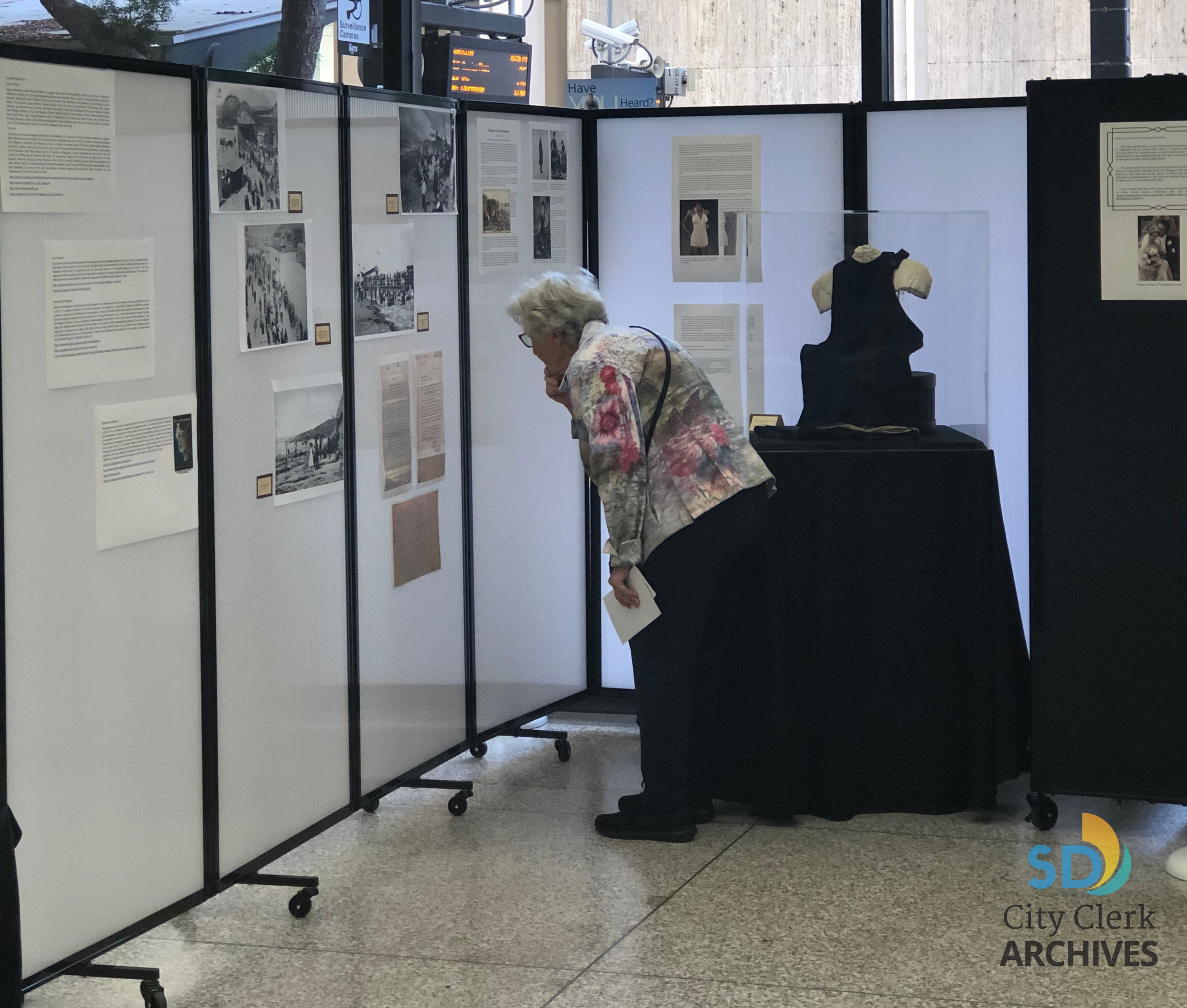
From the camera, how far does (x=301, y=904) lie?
3.01 m

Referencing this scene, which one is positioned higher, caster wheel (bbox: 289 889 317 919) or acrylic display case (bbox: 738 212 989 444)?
acrylic display case (bbox: 738 212 989 444)

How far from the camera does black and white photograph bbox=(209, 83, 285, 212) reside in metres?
2.81

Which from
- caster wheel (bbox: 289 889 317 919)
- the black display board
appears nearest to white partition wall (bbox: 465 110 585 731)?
caster wheel (bbox: 289 889 317 919)

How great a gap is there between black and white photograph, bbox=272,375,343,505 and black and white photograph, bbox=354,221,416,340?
0.68 feet

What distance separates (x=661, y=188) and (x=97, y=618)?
2350 mm

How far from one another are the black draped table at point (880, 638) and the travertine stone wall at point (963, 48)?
Result: 4.30 ft

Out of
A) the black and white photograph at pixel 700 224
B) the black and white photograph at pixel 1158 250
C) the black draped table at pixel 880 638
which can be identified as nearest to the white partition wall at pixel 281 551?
the black draped table at pixel 880 638

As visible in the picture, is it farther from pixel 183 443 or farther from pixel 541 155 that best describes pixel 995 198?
pixel 183 443

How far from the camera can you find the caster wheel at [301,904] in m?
3.01

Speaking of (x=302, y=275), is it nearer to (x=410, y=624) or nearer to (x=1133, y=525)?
(x=410, y=624)

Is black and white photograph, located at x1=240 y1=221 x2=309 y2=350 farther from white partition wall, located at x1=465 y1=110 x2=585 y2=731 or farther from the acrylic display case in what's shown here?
the acrylic display case

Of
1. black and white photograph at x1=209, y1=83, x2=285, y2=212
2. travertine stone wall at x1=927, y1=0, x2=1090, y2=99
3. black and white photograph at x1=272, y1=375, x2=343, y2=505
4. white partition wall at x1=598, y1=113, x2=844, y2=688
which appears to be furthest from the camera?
travertine stone wall at x1=927, y1=0, x2=1090, y2=99

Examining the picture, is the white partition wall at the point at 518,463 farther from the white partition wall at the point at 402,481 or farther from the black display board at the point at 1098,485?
the black display board at the point at 1098,485

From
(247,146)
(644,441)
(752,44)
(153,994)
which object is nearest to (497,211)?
(644,441)
